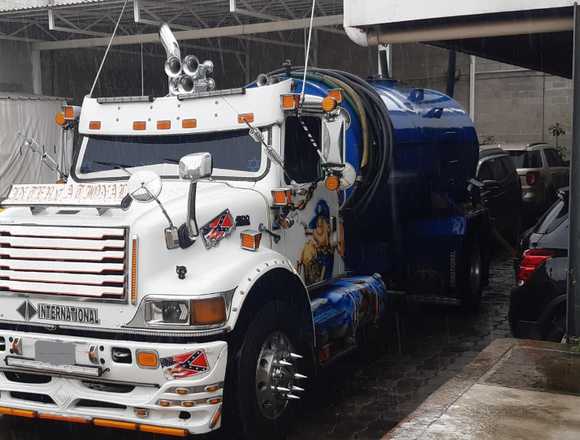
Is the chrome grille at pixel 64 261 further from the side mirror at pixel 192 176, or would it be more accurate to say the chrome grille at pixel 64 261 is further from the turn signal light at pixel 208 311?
the turn signal light at pixel 208 311

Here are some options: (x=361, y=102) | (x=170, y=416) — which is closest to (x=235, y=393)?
(x=170, y=416)

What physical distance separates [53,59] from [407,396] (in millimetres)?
23343

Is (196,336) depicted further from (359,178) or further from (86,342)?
(359,178)

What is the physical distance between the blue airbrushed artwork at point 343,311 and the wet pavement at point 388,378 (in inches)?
18.4

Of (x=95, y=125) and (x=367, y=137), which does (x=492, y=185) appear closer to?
(x=367, y=137)

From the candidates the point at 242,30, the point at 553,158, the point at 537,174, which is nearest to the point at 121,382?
the point at 537,174

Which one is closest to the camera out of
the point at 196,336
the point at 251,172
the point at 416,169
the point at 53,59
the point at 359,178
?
the point at 196,336

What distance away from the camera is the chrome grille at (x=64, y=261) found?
532cm

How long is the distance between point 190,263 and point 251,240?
0.60m

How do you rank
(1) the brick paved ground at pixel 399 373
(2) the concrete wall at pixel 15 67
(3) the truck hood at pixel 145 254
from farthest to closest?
(2) the concrete wall at pixel 15 67 < (1) the brick paved ground at pixel 399 373 < (3) the truck hood at pixel 145 254

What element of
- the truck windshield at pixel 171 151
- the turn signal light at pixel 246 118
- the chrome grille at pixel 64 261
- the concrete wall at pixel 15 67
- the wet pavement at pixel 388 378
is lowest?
the wet pavement at pixel 388 378

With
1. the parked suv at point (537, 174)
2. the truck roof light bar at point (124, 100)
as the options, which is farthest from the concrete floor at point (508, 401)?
the parked suv at point (537, 174)

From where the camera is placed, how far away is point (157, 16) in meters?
20.8

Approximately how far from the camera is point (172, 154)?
677cm
